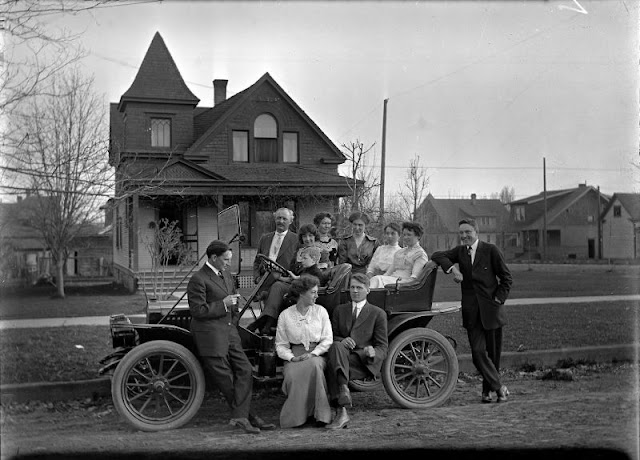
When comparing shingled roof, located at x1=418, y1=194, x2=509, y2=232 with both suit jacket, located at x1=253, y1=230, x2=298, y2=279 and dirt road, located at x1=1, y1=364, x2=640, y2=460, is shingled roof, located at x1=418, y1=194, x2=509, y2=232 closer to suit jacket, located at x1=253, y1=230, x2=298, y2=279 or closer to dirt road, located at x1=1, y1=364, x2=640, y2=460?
suit jacket, located at x1=253, y1=230, x2=298, y2=279

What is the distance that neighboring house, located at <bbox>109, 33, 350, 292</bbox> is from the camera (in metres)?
11.4

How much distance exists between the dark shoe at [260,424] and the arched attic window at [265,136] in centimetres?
1133

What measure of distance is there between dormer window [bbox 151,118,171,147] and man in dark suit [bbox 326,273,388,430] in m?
11.5

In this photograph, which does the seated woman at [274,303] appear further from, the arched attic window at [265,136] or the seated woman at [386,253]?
the arched attic window at [265,136]

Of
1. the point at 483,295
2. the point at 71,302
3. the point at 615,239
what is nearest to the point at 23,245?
the point at 71,302

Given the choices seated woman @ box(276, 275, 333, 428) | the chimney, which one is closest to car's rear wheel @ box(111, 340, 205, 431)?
seated woman @ box(276, 275, 333, 428)

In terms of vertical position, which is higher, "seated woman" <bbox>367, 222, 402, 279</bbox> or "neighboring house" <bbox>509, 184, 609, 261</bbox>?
"neighboring house" <bbox>509, 184, 609, 261</bbox>

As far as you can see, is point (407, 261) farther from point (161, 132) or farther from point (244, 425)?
point (161, 132)

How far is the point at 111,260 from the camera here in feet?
43.4

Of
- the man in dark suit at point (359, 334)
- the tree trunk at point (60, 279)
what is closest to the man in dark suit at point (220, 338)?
the man in dark suit at point (359, 334)

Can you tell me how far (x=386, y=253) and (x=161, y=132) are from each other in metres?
11.5

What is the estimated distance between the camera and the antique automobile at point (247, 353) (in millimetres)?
5152

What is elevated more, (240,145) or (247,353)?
(240,145)

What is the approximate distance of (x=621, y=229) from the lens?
18.2 meters
